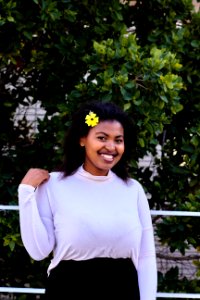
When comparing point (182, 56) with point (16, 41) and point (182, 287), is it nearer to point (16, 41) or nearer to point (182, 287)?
point (16, 41)

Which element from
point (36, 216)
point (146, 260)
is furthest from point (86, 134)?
point (146, 260)

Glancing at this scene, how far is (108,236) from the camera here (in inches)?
116

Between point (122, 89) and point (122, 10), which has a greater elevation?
point (122, 10)

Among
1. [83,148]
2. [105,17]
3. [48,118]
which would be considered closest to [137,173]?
[48,118]

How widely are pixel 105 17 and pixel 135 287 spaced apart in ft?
8.01

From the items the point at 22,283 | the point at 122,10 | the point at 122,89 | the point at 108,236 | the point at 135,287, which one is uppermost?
the point at 122,10

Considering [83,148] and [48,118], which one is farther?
[48,118]

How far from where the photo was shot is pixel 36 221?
9.66ft

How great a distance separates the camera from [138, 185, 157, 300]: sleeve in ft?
10.2

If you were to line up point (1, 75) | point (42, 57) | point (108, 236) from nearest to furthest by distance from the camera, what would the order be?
point (108, 236), point (42, 57), point (1, 75)

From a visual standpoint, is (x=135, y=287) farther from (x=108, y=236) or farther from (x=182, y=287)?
(x=182, y=287)

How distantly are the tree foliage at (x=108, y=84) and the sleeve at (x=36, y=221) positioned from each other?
1.38 metres

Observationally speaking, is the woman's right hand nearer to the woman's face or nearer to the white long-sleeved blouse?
the white long-sleeved blouse

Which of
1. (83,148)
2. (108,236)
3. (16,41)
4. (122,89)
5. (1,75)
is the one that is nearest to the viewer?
(108,236)
